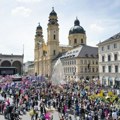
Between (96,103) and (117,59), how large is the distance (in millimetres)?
32986

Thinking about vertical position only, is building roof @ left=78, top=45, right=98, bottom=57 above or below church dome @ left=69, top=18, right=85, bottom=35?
below

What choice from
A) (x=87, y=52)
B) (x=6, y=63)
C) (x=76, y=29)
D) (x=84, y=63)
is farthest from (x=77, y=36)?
(x=6, y=63)

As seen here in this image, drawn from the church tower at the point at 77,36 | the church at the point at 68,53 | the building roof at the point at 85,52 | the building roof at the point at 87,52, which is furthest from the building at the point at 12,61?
the building roof at the point at 87,52

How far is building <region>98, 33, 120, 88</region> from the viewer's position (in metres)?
57.0

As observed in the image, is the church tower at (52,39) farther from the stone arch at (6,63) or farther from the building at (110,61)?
the building at (110,61)

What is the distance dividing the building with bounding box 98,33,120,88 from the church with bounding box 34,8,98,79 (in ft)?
68.2

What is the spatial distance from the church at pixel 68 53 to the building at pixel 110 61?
2079cm

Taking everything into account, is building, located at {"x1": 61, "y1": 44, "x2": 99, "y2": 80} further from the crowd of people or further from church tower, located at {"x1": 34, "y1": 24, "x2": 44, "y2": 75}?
the crowd of people

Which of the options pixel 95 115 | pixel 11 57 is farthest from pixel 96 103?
pixel 11 57

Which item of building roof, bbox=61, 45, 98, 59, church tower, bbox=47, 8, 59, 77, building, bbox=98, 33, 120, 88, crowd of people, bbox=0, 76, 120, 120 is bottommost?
crowd of people, bbox=0, 76, 120, 120

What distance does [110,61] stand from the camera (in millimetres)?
59656

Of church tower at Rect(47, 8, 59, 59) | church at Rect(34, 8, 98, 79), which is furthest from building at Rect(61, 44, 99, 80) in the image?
church tower at Rect(47, 8, 59, 59)

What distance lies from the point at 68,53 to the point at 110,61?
38.5 metres

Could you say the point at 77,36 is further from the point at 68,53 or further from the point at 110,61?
the point at 110,61
